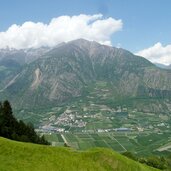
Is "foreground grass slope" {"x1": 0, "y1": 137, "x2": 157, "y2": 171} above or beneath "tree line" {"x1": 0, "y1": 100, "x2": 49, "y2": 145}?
beneath

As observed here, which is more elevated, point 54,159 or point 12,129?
point 12,129

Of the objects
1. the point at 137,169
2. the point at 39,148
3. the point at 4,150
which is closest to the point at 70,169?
the point at 39,148

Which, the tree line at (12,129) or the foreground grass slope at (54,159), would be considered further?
the tree line at (12,129)

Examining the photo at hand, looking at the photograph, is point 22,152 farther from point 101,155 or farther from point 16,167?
point 101,155

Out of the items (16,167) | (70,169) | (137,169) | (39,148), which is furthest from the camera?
(137,169)

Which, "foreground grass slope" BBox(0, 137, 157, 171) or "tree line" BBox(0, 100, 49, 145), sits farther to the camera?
"tree line" BBox(0, 100, 49, 145)

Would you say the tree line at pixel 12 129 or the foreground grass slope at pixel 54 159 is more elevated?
the tree line at pixel 12 129

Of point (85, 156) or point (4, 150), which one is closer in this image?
point (4, 150)

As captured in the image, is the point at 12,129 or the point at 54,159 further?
the point at 12,129
